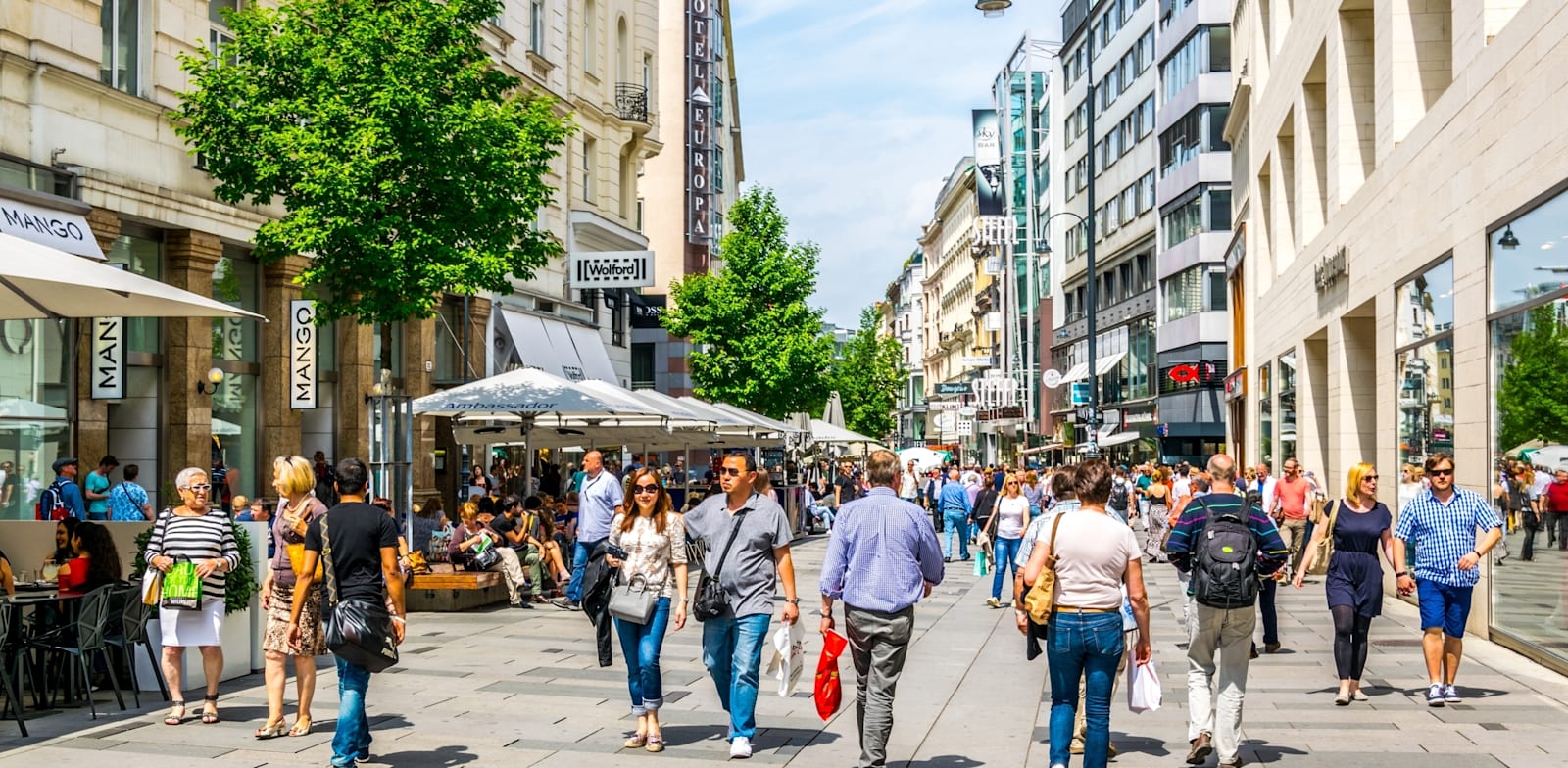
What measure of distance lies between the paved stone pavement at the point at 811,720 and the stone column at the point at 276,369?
10.5 meters

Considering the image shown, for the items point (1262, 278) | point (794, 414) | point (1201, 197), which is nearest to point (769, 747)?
point (1262, 278)

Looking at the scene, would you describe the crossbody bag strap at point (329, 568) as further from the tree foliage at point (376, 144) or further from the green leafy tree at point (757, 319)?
the green leafy tree at point (757, 319)

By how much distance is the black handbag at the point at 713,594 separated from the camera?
29.5 feet

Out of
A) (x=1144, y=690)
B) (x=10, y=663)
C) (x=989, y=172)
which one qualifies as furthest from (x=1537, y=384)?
(x=989, y=172)

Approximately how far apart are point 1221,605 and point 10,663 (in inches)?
299

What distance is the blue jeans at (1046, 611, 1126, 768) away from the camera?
7.71m

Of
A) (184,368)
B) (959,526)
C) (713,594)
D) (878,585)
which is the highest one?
(184,368)

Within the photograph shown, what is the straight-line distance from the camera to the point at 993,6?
35.7m

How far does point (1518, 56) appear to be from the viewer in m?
13.3

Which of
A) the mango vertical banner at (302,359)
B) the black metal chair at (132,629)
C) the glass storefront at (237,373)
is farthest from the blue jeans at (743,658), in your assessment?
the mango vertical banner at (302,359)

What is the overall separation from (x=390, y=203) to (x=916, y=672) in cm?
981

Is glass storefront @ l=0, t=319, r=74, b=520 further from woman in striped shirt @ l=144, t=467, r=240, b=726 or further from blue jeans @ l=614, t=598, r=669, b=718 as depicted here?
blue jeans @ l=614, t=598, r=669, b=718

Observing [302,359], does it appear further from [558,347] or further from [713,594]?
[713,594]

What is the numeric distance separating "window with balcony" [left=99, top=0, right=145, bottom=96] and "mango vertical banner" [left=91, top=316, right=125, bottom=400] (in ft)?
10.1
